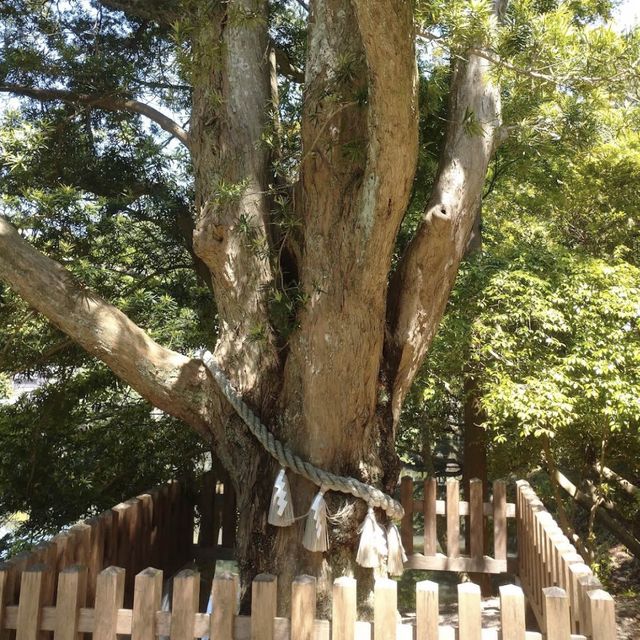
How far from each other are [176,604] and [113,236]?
3033mm

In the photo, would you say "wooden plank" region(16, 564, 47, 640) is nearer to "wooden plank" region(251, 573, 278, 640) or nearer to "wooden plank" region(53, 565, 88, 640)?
"wooden plank" region(53, 565, 88, 640)

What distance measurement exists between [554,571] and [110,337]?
2695mm

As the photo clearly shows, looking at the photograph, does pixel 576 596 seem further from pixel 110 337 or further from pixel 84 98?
pixel 84 98

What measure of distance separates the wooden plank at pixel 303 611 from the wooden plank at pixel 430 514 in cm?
230

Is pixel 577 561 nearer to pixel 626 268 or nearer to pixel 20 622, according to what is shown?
pixel 20 622

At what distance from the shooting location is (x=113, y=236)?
4918mm

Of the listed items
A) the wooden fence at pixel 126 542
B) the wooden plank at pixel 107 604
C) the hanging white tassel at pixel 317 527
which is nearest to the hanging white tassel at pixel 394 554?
the hanging white tassel at pixel 317 527

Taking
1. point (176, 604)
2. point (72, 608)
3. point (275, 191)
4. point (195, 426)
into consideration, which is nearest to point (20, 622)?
point (72, 608)

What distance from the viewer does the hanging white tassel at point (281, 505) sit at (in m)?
3.31

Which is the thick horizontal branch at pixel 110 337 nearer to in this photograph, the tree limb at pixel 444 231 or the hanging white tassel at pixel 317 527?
the hanging white tassel at pixel 317 527

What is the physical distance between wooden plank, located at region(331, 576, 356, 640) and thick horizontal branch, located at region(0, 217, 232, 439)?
1.47 metres

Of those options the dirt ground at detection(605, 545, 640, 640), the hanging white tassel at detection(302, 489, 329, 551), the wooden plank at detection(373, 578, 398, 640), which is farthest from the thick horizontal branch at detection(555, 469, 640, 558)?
the wooden plank at detection(373, 578, 398, 640)

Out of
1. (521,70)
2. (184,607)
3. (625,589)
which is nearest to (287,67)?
(521,70)

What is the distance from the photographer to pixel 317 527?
3244 millimetres
